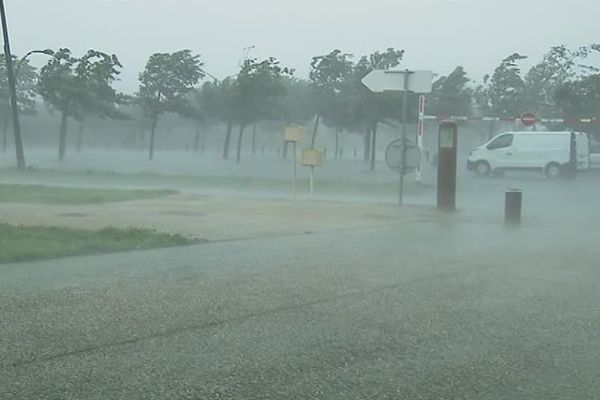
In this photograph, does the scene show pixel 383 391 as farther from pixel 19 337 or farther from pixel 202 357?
pixel 19 337

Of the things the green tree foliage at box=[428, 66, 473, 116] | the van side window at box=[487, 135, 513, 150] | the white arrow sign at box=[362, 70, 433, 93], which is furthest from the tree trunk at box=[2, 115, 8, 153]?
the white arrow sign at box=[362, 70, 433, 93]

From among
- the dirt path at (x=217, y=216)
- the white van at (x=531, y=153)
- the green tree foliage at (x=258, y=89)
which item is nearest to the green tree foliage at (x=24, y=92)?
the green tree foliage at (x=258, y=89)

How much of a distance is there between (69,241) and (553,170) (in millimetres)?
22170

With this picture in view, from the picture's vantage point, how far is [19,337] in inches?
234

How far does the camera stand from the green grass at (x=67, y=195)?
18.2 meters

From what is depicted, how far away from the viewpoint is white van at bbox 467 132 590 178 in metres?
29.1

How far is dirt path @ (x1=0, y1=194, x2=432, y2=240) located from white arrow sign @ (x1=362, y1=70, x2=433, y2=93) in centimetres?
261

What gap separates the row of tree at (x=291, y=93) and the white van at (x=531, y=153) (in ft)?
9.85

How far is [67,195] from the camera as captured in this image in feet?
64.0

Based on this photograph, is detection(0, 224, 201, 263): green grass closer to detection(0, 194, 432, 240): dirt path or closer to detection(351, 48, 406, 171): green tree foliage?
detection(0, 194, 432, 240): dirt path

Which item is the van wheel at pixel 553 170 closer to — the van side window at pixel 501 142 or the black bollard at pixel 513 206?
the van side window at pixel 501 142

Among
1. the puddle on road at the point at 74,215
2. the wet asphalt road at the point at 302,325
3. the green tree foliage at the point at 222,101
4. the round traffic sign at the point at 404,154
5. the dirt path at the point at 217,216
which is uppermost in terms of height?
the green tree foliage at the point at 222,101

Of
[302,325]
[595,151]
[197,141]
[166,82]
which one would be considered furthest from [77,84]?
[302,325]

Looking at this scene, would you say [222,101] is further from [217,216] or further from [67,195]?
[217,216]
